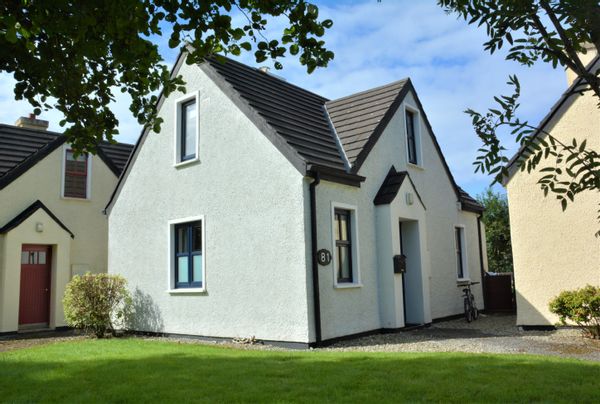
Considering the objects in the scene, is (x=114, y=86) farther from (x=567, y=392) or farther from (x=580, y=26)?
(x=567, y=392)

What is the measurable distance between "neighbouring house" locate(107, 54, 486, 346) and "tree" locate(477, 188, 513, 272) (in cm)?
1695

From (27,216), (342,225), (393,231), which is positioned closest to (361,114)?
(393,231)

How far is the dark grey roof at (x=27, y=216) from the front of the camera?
16.1m

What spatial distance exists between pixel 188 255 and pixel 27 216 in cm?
640

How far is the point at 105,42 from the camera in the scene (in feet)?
21.6

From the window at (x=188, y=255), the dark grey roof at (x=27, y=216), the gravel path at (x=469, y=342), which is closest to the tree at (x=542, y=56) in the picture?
the gravel path at (x=469, y=342)

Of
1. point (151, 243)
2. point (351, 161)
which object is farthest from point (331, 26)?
point (151, 243)

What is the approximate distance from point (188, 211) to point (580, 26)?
11212mm

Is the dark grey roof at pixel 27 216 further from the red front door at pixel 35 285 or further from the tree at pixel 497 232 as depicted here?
the tree at pixel 497 232

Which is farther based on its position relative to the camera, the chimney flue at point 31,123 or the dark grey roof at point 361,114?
the chimney flue at point 31,123

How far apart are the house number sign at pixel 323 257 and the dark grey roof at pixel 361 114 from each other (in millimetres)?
2535

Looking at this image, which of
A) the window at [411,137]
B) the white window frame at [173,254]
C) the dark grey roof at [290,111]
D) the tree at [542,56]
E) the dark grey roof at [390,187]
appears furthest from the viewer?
the window at [411,137]

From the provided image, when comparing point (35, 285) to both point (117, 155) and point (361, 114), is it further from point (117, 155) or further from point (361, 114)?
point (361, 114)

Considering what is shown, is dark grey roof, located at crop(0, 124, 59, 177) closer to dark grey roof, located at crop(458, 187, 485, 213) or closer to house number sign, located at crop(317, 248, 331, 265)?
house number sign, located at crop(317, 248, 331, 265)
